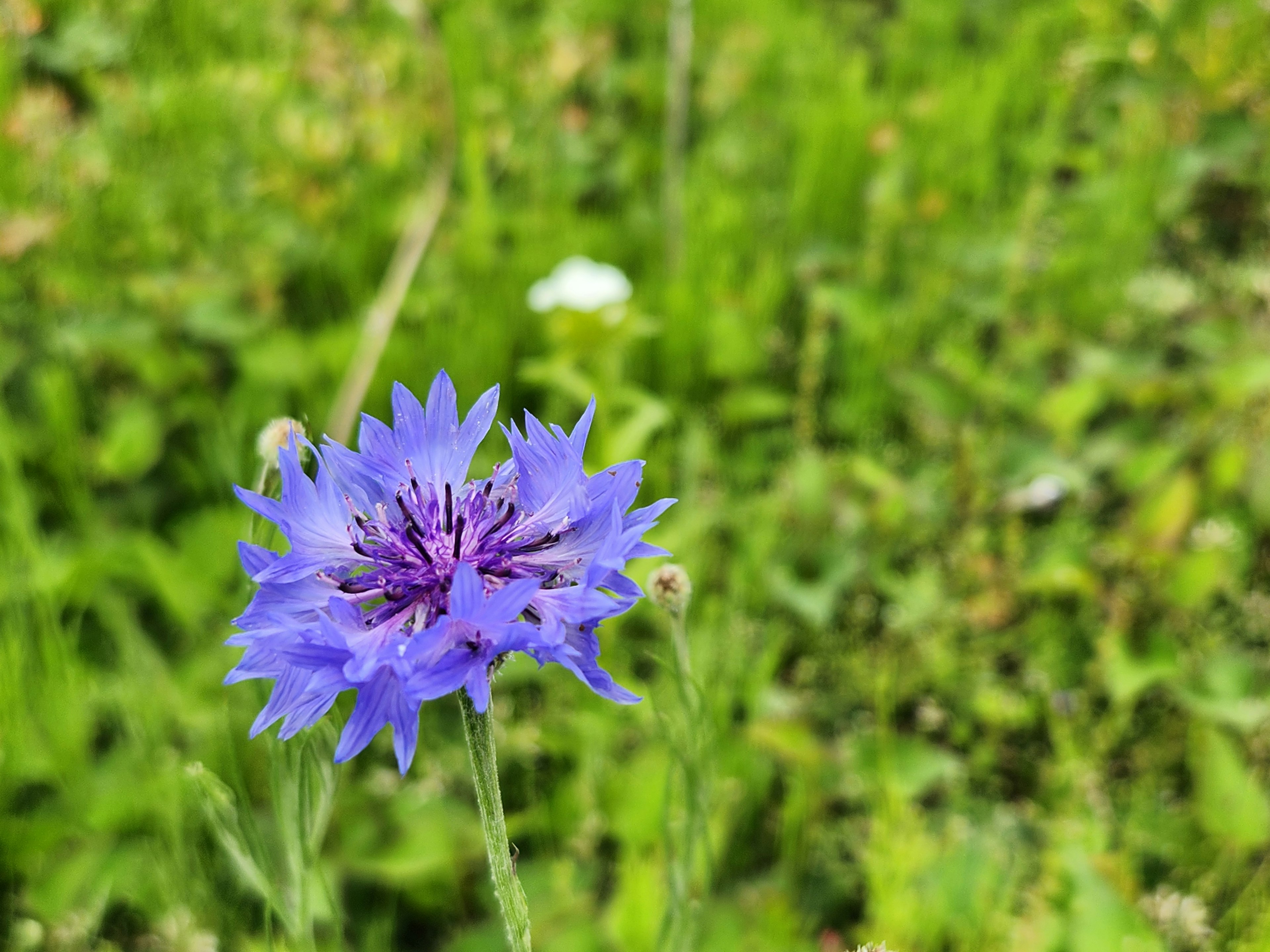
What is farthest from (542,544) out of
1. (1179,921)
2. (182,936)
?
(1179,921)

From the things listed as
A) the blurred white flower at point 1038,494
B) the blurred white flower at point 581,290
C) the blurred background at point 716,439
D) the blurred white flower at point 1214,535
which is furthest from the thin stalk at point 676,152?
the blurred white flower at point 1214,535

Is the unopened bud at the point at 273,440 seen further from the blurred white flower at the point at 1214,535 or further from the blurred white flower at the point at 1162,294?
the blurred white flower at the point at 1162,294

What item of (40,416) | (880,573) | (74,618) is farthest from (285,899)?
(40,416)

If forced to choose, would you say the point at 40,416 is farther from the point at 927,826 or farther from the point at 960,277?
the point at 960,277

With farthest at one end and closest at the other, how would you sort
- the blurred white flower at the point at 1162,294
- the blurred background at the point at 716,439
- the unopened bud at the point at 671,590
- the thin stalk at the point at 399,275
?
1. the blurred white flower at the point at 1162,294
2. the thin stalk at the point at 399,275
3. the blurred background at the point at 716,439
4. the unopened bud at the point at 671,590

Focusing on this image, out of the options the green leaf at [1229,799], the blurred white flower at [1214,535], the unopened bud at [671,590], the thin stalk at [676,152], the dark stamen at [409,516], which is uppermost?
the thin stalk at [676,152]

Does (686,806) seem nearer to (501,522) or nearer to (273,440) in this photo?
(501,522)

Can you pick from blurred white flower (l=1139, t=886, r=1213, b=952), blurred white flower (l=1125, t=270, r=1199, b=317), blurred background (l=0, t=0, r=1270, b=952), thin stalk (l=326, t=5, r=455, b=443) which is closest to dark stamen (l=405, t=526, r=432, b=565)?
blurred background (l=0, t=0, r=1270, b=952)

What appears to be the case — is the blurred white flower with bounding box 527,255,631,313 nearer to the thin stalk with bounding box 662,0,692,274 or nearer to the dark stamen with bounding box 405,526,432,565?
the thin stalk with bounding box 662,0,692,274
